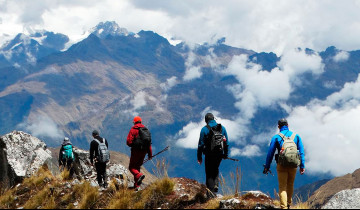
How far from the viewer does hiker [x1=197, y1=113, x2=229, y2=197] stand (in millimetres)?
11266

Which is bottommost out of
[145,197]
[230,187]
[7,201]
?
[145,197]

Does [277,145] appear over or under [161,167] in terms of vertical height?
over

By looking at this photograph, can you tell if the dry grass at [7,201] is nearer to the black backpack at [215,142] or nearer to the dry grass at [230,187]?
the black backpack at [215,142]

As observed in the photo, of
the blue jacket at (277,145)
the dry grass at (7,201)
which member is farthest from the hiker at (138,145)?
the blue jacket at (277,145)

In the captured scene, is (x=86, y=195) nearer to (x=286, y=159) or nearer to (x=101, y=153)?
(x=101, y=153)

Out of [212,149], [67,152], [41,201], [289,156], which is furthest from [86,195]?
[67,152]

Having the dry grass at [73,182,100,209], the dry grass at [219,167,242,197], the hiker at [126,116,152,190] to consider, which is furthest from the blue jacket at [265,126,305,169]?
the dry grass at [73,182,100,209]

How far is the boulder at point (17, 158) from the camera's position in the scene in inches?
578

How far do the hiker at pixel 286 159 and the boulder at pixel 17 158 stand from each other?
10.3 m

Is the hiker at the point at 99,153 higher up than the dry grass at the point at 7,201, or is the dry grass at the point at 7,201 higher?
the hiker at the point at 99,153

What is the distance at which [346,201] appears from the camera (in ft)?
34.4

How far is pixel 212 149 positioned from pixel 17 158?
9186 mm

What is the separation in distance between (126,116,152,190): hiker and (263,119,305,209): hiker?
4462mm

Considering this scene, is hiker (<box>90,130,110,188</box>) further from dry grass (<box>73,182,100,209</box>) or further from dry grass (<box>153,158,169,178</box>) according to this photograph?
dry grass (<box>153,158,169,178</box>)
